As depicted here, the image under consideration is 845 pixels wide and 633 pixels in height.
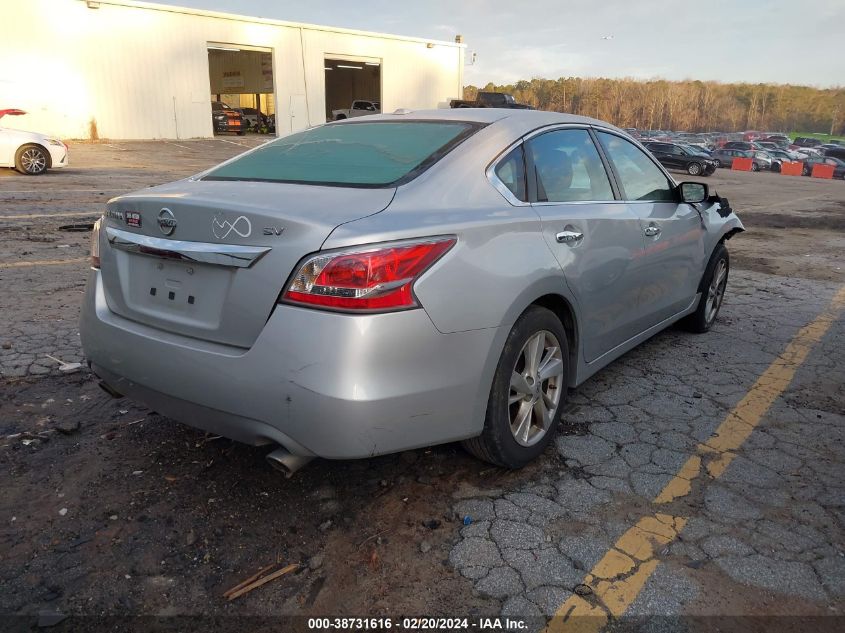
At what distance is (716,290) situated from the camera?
5.13 meters

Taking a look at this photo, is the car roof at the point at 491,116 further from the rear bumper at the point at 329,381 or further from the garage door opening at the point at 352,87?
the garage door opening at the point at 352,87

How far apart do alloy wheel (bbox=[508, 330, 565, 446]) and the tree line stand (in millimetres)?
109960

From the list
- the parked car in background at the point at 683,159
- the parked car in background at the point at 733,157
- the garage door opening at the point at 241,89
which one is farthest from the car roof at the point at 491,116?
the parked car in background at the point at 733,157

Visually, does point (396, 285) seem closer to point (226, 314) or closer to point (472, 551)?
point (226, 314)

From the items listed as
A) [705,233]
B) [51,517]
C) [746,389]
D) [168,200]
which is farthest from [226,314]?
[705,233]

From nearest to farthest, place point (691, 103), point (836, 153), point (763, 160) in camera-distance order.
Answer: point (763, 160) → point (836, 153) → point (691, 103)

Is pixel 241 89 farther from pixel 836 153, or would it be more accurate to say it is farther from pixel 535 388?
pixel 535 388

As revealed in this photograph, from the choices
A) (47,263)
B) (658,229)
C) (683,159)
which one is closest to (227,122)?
(683,159)

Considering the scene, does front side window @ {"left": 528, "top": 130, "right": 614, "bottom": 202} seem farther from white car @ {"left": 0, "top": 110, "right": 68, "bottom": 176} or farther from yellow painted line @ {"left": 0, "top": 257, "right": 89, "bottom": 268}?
white car @ {"left": 0, "top": 110, "right": 68, "bottom": 176}

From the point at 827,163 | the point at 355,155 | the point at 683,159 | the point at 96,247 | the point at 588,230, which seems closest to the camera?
the point at 96,247

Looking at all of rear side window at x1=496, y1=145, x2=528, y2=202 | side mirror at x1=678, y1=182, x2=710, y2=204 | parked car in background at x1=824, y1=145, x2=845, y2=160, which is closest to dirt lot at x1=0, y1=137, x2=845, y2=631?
side mirror at x1=678, y1=182, x2=710, y2=204

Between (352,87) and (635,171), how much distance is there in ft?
138

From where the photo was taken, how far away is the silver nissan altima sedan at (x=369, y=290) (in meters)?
2.16

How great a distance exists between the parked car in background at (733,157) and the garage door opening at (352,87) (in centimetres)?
1918
